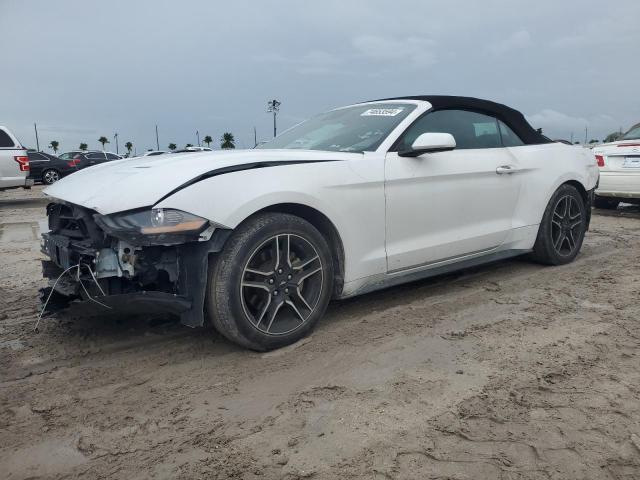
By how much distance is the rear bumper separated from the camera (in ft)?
25.7

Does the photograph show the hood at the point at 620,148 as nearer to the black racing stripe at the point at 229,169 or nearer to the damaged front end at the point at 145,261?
the black racing stripe at the point at 229,169

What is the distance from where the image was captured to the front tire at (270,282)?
9.08ft

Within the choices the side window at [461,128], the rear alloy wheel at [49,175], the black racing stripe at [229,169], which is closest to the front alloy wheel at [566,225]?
the side window at [461,128]

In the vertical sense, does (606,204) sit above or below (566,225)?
below

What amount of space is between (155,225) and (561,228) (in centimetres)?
386

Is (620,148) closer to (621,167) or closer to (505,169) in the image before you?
(621,167)

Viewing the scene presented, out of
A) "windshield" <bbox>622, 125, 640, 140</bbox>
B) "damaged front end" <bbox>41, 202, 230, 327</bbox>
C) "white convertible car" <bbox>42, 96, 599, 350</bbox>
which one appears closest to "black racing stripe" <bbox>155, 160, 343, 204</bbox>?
"white convertible car" <bbox>42, 96, 599, 350</bbox>

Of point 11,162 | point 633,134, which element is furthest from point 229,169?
point 11,162

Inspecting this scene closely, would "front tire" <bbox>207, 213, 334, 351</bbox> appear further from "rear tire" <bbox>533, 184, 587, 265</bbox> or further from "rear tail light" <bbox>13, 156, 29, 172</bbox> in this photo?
"rear tail light" <bbox>13, 156, 29, 172</bbox>

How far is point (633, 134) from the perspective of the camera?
851 centimetres

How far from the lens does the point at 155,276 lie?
2.72 meters

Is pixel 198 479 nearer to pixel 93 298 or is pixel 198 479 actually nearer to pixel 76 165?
pixel 93 298

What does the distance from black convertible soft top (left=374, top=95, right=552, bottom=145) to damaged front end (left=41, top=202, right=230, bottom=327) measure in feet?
7.13

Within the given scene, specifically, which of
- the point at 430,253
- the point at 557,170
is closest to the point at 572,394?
the point at 430,253
